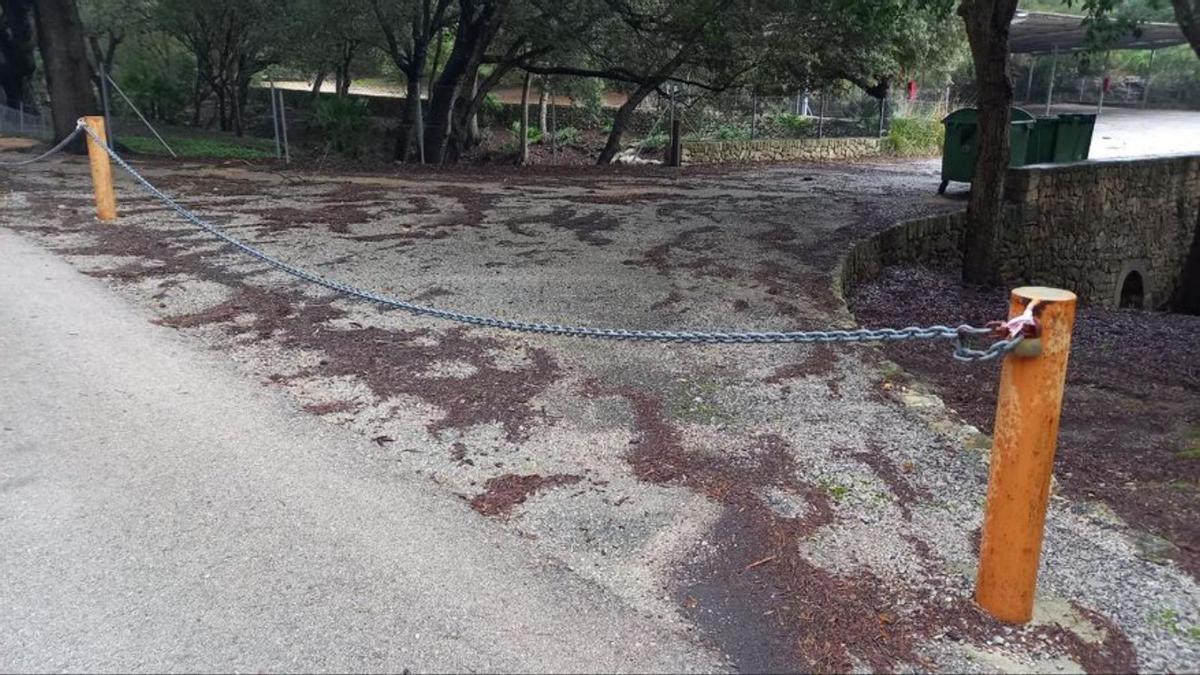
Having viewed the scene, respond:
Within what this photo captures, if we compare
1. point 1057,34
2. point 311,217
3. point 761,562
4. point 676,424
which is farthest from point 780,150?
point 761,562

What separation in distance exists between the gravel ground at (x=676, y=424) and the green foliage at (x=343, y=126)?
1025 cm

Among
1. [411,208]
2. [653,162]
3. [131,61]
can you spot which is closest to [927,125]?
[653,162]

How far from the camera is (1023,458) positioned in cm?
293

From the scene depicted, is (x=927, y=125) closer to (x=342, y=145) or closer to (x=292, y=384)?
(x=342, y=145)

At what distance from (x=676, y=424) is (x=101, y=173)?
312 inches

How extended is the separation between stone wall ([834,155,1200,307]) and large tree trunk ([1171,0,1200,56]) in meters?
3.50

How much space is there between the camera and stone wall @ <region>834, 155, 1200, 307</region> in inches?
505

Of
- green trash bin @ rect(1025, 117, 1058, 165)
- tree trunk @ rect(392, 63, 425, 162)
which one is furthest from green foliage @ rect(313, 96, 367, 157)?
green trash bin @ rect(1025, 117, 1058, 165)

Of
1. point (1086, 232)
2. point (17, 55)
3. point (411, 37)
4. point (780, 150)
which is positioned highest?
point (411, 37)

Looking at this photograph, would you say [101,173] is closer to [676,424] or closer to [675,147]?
[676,424]

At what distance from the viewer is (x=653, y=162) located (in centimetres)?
2286

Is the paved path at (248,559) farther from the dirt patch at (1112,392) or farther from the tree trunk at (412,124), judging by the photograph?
the tree trunk at (412,124)

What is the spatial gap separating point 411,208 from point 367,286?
4437 mm

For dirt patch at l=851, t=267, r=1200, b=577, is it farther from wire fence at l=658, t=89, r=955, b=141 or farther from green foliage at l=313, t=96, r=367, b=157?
green foliage at l=313, t=96, r=367, b=157
